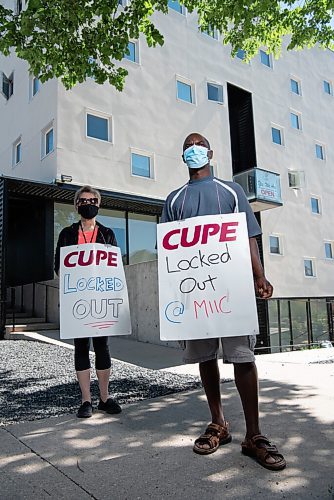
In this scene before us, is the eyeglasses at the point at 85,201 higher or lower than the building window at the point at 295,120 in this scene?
lower

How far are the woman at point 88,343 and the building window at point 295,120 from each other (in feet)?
62.3

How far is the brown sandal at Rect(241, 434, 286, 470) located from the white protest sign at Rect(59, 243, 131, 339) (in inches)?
60.6

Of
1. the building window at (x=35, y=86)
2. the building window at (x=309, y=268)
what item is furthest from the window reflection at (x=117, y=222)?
the building window at (x=309, y=268)

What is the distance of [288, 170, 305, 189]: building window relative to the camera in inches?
772

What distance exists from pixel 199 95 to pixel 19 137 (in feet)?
22.7

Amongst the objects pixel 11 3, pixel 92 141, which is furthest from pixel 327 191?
pixel 11 3

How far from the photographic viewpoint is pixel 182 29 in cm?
1590

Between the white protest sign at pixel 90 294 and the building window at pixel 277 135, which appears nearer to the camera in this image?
the white protest sign at pixel 90 294

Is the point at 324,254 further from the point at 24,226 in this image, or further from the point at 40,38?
the point at 40,38

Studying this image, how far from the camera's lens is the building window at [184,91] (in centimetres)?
1538

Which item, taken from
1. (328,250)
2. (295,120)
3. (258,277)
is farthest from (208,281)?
(295,120)

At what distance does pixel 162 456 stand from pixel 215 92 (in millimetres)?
16279

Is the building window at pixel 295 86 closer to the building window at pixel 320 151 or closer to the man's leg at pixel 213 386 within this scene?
the building window at pixel 320 151

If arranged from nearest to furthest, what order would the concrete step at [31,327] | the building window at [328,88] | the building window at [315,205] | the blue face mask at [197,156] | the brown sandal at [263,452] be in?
the brown sandal at [263,452]
the blue face mask at [197,156]
the concrete step at [31,327]
the building window at [315,205]
the building window at [328,88]
